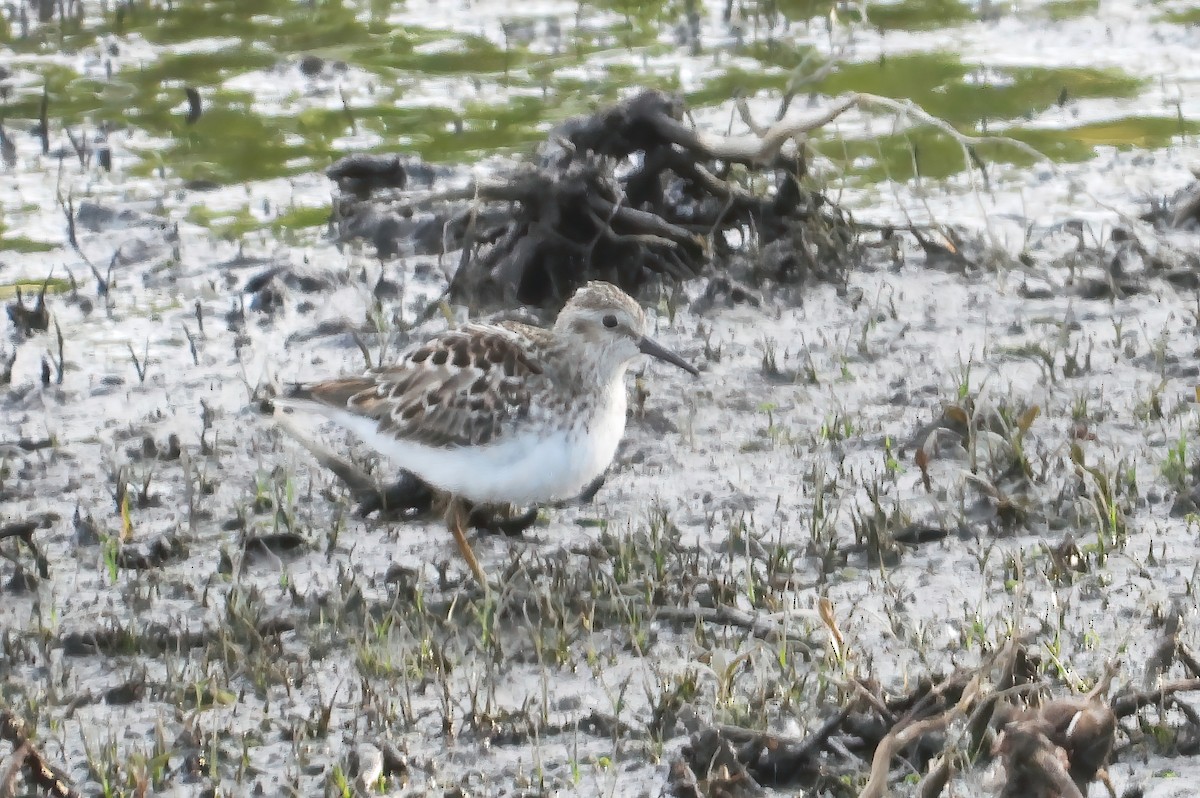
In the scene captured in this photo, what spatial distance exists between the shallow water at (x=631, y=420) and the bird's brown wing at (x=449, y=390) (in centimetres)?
51

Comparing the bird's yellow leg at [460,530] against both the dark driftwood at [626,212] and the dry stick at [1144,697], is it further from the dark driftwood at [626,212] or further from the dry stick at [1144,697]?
the dark driftwood at [626,212]

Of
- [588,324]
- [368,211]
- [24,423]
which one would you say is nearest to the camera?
[588,324]

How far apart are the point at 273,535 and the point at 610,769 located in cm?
214

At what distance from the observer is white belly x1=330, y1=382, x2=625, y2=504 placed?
242 inches

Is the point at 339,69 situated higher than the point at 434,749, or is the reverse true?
the point at 339,69

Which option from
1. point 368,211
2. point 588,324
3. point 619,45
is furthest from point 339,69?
point 588,324

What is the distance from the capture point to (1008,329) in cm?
871

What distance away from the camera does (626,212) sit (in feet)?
30.1

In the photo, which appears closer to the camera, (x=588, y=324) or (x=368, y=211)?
(x=588, y=324)

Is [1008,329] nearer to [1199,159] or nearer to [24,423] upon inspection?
[1199,159]

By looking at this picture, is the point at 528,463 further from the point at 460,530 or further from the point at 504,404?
the point at 460,530

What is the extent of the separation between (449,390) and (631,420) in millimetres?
1544

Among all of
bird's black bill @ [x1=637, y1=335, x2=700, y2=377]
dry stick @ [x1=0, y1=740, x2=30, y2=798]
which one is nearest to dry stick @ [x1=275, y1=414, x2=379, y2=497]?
bird's black bill @ [x1=637, y1=335, x2=700, y2=377]

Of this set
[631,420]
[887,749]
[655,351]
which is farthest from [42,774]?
[631,420]
